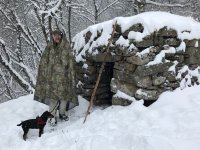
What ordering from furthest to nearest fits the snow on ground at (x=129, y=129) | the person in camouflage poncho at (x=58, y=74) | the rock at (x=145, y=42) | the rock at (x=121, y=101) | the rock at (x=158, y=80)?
the person in camouflage poncho at (x=58, y=74)
the rock at (x=121, y=101)
the rock at (x=158, y=80)
the rock at (x=145, y=42)
the snow on ground at (x=129, y=129)

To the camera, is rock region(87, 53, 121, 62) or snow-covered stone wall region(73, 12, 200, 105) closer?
snow-covered stone wall region(73, 12, 200, 105)

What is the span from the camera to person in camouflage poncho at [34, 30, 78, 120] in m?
7.36

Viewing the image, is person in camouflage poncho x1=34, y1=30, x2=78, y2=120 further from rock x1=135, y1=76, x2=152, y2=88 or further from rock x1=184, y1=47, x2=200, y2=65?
rock x1=184, y1=47, x2=200, y2=65

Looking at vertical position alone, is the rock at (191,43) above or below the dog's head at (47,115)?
above

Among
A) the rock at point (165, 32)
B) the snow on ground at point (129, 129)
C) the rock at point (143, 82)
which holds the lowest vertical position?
the snow on ground at point (129, 129)

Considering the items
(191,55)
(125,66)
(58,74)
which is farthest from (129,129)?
(191,55)

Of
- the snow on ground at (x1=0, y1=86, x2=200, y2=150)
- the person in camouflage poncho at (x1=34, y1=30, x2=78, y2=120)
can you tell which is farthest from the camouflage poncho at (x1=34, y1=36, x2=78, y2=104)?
the snow on ground at (x1=0, y1=86, x2=200, y2=150)

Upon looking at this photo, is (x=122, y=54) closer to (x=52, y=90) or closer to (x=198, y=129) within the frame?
(x=52, y=90)

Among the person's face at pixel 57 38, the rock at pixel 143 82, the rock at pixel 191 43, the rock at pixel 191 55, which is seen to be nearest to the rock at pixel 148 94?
the rock at pixel 143 82

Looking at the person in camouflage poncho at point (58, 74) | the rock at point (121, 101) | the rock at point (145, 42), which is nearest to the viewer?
the rock at point (145, 42)

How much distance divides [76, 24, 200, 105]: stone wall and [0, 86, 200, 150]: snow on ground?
22 centimetres

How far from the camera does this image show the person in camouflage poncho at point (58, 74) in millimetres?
7363

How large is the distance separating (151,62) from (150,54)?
151 millimetres

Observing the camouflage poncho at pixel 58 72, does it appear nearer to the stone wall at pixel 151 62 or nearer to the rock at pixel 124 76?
the stone wall at pixel 151 62
